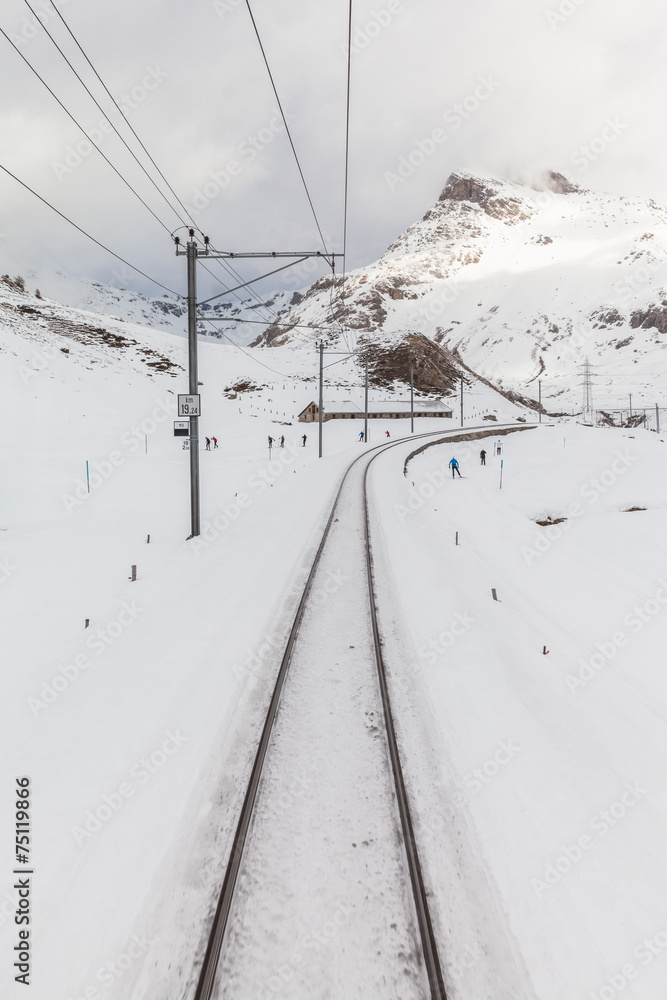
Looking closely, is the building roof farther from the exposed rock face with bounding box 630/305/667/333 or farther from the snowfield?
the exposed rock face with bounding box 630/305/667/333

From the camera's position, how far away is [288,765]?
480 cm

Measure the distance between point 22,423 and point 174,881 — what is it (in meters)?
43.4

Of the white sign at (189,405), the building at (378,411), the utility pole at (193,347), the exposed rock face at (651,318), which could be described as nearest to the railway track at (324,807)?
the utility pole at (193,347)

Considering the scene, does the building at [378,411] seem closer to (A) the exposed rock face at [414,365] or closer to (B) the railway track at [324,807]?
(A) the exposed rock face at [414,365]

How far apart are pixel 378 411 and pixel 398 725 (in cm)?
6960

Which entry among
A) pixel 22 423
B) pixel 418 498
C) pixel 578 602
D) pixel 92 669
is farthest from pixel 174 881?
pixel 22 423

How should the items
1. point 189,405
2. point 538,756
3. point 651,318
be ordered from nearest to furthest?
1. point 538,756
2. point 189,405
3. point 651,318

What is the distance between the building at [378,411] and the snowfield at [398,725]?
4518 cm

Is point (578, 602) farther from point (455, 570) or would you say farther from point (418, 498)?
point (418, 498)

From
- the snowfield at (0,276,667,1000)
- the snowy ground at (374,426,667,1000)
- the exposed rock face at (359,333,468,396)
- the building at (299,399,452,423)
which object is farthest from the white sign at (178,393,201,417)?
the exposed rock face at (359,333,468,396)

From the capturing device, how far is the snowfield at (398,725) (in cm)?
319

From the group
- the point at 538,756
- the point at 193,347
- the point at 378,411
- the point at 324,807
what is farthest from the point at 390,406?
the point at 324,807

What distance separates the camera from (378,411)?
72688mm

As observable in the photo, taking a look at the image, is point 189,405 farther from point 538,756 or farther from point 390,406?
point 390,406
